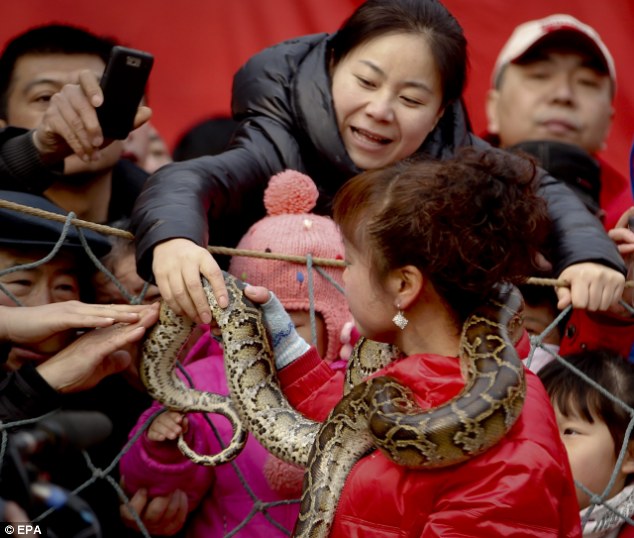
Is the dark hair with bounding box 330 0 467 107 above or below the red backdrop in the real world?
above

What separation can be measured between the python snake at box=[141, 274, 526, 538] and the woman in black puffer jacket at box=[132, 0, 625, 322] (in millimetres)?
346

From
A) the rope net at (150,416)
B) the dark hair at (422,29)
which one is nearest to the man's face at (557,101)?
the dark hair at (422,29)

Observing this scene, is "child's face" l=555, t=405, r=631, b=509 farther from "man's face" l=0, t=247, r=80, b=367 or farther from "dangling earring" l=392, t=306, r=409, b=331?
"man's face" l=0, t=247, r=80, b=367

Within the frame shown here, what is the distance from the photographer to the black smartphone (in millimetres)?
1965

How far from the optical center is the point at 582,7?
13.3 ft

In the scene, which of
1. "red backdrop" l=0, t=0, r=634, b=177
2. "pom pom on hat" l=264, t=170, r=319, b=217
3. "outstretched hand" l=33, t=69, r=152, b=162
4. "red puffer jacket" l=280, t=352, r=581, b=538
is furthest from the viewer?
"red backdrop" l=0, t=0, r=634, b=177

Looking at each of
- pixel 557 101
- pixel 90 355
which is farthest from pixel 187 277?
pixel 557 101

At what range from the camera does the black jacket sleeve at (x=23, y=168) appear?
2.17 meters

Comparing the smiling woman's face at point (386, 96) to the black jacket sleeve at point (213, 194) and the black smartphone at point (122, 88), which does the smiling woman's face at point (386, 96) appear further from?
the black smartphone at point (122, 88)

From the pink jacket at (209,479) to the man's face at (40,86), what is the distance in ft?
2.52

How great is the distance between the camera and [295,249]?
216 centimetres

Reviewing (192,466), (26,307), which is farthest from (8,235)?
(192,466)

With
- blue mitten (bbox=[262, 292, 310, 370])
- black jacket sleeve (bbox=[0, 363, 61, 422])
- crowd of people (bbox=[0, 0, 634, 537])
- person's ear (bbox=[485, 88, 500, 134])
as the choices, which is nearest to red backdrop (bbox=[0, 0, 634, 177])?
person's ear (bbox=[485, 88, 500, 134])

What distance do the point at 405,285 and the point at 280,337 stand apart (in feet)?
1.29
